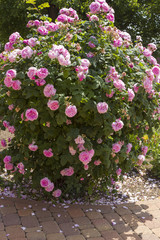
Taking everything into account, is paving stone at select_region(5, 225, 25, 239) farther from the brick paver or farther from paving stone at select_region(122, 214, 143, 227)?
paving stone at select_region(122, 214, 143, 227)

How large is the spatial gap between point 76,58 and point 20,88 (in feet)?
2.01

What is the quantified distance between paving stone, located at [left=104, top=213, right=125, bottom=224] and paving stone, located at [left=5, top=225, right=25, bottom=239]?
3.03ft

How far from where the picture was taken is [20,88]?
9.26 ft

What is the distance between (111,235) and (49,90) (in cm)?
151

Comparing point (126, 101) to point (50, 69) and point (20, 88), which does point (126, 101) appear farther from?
point (20, 88)

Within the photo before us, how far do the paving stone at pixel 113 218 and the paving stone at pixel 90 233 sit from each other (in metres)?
0.26

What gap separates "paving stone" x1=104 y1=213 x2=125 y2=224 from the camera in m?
3.10

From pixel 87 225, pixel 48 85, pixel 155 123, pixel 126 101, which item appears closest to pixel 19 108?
pixel 48 85

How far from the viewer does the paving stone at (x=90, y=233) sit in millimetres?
2796

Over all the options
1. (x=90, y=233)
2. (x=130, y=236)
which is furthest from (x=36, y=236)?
(x=130, y=236)

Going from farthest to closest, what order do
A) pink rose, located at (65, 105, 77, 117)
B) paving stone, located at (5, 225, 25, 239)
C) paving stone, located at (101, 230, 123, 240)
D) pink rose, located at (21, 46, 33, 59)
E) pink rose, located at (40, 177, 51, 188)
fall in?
pink rose, located at (40, 177, 51, 188), pink rose, located at (21, 46, 33, 59), paving stone, located at (101, 230, 123, 240), paving stone, located at (5, 225, 25, 239), pink rose, located at (65, 105, 77, 117)

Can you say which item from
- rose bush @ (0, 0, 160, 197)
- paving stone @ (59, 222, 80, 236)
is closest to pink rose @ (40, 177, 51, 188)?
rose bush @ (0, 0, 160, 197)

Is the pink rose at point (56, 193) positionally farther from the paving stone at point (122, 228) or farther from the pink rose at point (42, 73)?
the pink rose at point (42, 73)

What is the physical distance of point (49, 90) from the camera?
8.71ft
